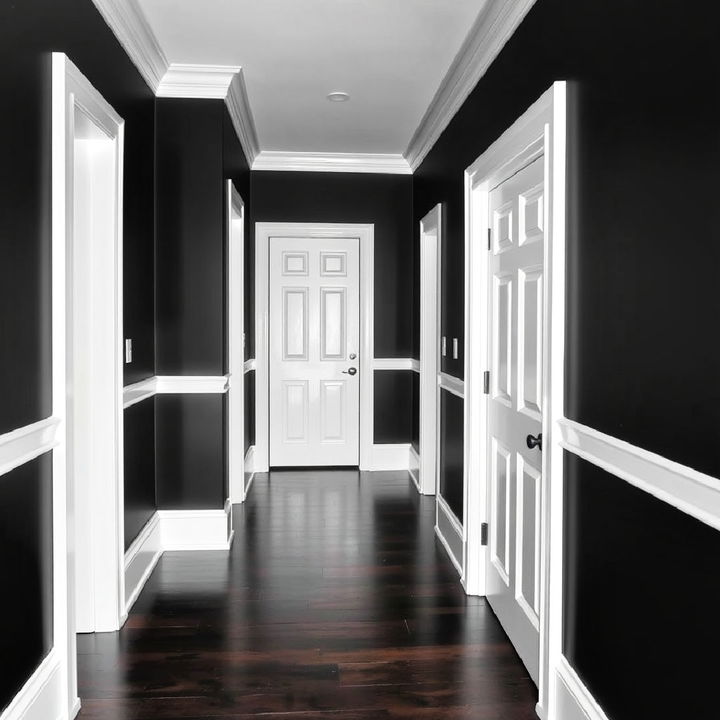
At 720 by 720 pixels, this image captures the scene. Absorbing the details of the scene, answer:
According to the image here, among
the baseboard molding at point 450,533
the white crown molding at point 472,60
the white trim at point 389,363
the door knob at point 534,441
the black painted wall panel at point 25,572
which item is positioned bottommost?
the baseboard molding at point 450,533

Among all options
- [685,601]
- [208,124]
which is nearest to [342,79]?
[208,124]

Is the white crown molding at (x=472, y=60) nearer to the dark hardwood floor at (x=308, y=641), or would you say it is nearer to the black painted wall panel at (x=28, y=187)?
the black painted wall panel at (x=28, y=187)

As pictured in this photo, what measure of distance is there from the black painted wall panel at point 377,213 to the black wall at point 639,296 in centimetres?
367

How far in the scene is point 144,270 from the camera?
3.79 m

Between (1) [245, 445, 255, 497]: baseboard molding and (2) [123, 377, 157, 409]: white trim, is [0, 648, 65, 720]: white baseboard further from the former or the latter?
(1) [245, 445, 255, 497]: baseboard molding

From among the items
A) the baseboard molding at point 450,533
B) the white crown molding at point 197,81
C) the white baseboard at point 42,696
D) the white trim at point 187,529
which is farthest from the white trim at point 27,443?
the white crown molding at point 197,81

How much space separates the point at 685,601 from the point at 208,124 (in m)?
3.47

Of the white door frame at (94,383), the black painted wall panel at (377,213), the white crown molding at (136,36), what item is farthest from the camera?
the black painted wall panel at (377,213)

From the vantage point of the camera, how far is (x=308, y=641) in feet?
9.70

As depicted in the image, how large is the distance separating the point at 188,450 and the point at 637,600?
2.85m

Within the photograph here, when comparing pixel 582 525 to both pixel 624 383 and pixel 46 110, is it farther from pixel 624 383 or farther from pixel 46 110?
pixel 46 110

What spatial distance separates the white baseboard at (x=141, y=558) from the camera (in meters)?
3.35

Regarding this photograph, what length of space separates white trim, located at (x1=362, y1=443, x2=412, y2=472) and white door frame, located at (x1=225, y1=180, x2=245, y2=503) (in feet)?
4.92

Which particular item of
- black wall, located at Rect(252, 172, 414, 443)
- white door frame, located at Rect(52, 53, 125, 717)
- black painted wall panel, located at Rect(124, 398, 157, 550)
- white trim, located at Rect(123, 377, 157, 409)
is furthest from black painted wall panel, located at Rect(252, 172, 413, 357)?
white door frame, located at Rect(52, 53, 125, 717)
